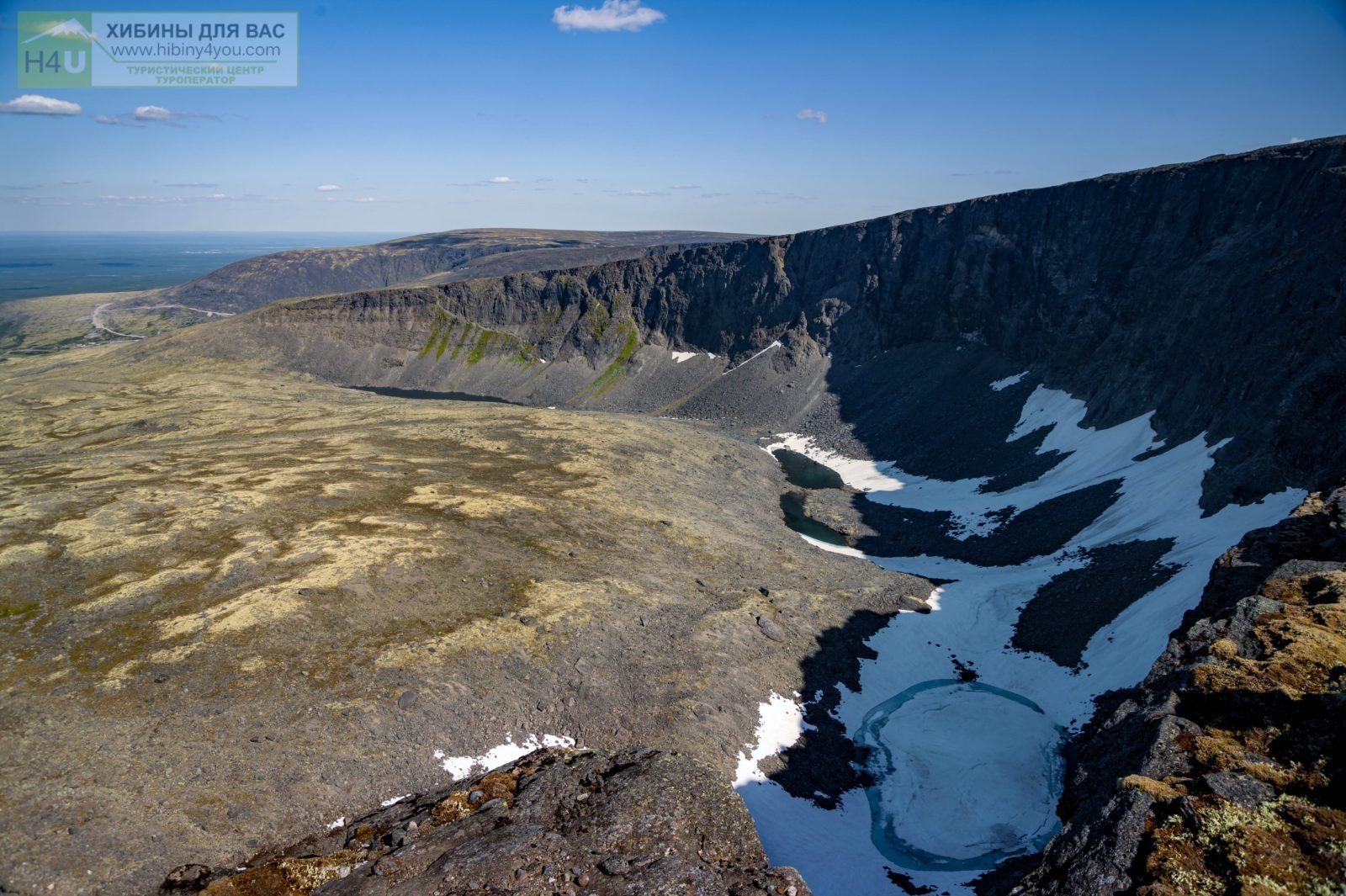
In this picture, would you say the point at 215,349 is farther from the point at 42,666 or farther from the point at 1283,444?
the point at 1283,444

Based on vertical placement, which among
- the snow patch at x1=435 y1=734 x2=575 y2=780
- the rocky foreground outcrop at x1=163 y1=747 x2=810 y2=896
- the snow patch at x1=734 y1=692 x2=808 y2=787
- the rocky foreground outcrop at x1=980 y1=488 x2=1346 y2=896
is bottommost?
the snow patch at x1=734 y1=692 x2=808 y2=787

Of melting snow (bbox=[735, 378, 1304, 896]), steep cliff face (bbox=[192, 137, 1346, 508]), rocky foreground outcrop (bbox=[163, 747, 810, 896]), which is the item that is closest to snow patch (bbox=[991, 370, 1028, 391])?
steep cliff face (bbox=[192, 137, 1346, 508])

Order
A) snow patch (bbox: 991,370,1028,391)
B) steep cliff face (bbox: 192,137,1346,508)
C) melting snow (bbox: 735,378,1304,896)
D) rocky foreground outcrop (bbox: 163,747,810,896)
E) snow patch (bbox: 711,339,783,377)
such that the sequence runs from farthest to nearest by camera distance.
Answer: snow patch (bbox: 711,339,783,377)
snow patch (bbox: 991,370,1028,391)
steep cliff face (bbox: 192,137,1346,508)
melting snow (bbox: 735,378,1304,896)
rocky foreground outcrop (bbox: 163,747,810,896)

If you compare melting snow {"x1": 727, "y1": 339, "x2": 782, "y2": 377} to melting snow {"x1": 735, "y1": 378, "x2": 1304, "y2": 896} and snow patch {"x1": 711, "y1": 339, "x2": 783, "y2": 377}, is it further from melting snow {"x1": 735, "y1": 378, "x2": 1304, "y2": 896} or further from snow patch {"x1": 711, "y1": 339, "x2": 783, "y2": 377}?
melting snow {"x1": 735, "y1": 378, "x2": 1304, "y2": 896}

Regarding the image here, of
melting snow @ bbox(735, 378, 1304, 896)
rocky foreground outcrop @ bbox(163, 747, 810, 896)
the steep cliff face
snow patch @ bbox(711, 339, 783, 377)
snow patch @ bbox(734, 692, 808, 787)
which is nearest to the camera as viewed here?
rocky foreground outcrop @ bbox(163, 747, 810, 896)

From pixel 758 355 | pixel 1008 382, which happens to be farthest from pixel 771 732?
pixel 758 355

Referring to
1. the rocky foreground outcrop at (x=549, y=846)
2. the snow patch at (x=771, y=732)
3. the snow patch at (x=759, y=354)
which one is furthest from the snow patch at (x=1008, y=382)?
the rocky foreground outcrop at (x=549, y=846)

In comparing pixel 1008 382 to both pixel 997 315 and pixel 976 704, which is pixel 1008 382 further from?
pixel 976 704
